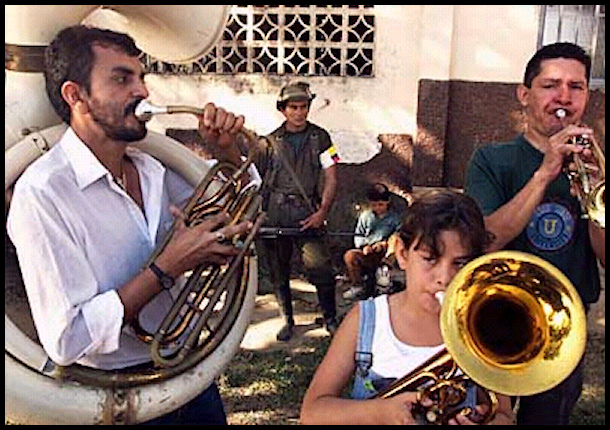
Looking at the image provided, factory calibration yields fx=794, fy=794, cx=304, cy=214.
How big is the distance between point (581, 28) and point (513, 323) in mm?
4632

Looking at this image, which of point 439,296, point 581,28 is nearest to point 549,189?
point 439,296

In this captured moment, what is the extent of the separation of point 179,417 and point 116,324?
467 millimetres

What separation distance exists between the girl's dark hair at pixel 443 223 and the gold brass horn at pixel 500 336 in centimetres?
13

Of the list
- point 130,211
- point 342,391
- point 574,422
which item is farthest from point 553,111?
point 574,422

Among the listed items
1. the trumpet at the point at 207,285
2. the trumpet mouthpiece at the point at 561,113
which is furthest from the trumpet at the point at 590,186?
the trumpet at the point at 207,285

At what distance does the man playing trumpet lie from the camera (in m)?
2.28

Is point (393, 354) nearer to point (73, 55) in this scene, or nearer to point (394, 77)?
point (73, 55)

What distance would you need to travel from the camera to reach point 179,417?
2.10 meters

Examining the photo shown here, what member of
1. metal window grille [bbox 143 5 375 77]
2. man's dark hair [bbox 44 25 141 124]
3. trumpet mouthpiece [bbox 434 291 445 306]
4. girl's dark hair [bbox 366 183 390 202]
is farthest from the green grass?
metal window grille [bbox 143 5 375 77]

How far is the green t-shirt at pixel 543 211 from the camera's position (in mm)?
2283

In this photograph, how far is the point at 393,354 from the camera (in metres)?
1.84

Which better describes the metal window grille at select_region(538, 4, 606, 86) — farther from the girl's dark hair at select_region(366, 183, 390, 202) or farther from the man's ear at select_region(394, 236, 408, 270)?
the man's ear at select_region(394, 236, 408, 270)

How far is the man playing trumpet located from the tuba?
0.71 metres

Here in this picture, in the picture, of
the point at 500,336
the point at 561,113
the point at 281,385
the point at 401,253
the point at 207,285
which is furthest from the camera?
the point at 281,385
